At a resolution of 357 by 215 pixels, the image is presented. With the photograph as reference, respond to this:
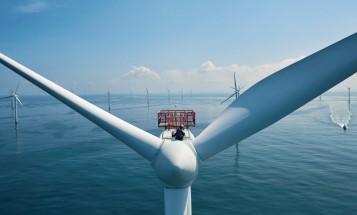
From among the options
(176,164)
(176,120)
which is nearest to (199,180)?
(176,120)

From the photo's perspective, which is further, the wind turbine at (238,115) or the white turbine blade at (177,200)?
the white turbine blade at (177,200)

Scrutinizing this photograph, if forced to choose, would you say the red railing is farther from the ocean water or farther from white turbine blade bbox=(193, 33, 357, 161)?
white turbine blade bbox=(193, 33, 357, 161)

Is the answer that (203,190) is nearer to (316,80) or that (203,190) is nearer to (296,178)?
(296,178)

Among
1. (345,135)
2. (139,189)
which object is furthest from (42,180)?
(345,135)

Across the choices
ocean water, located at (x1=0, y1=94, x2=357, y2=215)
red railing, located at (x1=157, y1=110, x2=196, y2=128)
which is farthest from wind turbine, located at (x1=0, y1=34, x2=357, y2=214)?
ocean water, located at (x1=0, y1=94, x2=357, y2=215)

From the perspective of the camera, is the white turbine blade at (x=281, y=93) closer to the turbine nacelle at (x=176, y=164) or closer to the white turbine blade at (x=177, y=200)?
the turbine nacelle at (x=176, y=164)

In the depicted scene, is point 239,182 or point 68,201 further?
point 239,182

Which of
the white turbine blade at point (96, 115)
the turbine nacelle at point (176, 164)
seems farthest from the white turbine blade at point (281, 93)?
the white turbine blade at point (96, 115)
